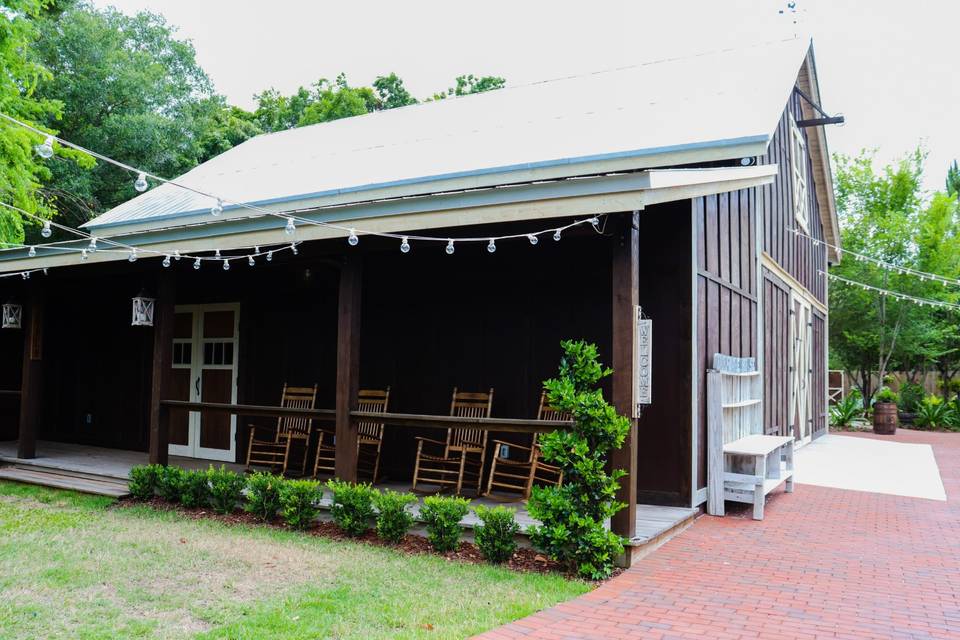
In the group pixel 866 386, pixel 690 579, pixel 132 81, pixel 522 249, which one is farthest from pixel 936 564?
pixel 866 386

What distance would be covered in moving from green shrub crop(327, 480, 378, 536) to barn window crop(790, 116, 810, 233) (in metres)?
8.78

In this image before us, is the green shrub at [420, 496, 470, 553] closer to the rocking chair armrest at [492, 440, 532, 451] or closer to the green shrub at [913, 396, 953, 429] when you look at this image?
the rocking chair armrest at [492, 440, 532, 451]

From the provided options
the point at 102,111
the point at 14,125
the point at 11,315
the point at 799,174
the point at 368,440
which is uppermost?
the point at 102,111

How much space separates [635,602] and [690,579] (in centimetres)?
67

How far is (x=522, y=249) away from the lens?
7391mm

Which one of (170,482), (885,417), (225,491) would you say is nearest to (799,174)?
(885,417)

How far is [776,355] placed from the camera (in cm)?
1102

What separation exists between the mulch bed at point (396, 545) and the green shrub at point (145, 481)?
0.07 meters

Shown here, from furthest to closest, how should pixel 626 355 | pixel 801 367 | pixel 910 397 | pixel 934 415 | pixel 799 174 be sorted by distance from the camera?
pixel 910 397, pixel 934 415, pixel 801 367, pixel 799 174, pixel 626 355

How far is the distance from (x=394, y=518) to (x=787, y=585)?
2719 mm

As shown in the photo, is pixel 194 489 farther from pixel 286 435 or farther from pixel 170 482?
pixel 286 435

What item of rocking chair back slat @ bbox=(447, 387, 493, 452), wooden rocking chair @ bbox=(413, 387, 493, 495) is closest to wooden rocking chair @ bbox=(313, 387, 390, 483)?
wooden rocking chair @ bbox=(413, 387, 493, 495)

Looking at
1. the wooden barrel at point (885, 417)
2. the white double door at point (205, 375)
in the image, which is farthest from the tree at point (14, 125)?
the wooden barrel at point (885, 417)

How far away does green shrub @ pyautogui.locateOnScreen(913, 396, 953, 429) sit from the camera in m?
19.0
